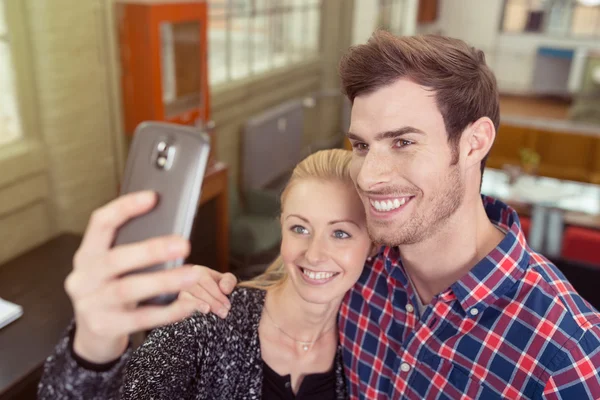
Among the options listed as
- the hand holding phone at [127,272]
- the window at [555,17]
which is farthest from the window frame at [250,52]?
the window at [555,17]

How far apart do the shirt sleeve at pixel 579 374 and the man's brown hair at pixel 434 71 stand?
44 centimetres

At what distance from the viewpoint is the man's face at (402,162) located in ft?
3.78

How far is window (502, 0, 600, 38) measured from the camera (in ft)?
29.8

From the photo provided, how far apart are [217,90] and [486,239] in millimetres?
2750

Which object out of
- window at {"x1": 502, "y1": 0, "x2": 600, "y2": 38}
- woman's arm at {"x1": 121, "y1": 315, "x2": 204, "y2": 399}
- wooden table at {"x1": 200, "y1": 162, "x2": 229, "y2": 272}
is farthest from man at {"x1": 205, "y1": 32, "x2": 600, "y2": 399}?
window at {"x1": 502, "y1": 0, "x2": 600, "y2": 38}

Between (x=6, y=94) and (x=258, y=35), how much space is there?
245cm

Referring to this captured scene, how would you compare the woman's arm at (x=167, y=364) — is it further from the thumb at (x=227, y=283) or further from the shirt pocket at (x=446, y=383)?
the shirt pocket at (x=446, y=383)

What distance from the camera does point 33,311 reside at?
1896 mm

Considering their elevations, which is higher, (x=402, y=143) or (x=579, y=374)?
(x=402, y=143)

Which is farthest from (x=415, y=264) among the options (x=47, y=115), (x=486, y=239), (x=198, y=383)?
(x=47, y=115)

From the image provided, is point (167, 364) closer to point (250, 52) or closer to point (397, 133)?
point (397, 133)

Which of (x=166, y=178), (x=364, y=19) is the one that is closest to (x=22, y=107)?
(x=166, y=178)

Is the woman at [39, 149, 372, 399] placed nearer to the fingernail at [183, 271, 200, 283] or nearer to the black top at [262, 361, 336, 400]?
the black top at [262, 361, 336, 400]

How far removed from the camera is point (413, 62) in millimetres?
1152
